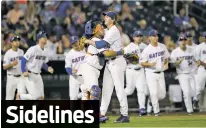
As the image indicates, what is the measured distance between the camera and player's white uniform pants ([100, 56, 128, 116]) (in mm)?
15797

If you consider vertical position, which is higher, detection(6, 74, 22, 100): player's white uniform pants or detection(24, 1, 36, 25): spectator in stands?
detection(24, 1, 36, 25): spectator in stands

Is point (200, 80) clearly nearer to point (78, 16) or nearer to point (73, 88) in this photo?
point (73, 88)

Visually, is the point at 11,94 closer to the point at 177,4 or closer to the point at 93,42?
the point at 93,42

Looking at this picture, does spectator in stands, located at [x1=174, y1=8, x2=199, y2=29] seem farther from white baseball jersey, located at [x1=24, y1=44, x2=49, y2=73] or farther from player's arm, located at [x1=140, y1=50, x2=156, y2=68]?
white baseball jersey, located at [x1=24, y1=44, x2=49, y2=73]

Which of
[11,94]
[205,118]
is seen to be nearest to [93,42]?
[205,118]

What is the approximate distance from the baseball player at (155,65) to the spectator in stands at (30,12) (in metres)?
7.15

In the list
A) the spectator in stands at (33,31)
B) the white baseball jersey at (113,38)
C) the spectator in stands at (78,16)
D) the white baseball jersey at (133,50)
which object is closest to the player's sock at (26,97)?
the white baseball jersey at (133,50)

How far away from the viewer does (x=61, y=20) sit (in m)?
25.9

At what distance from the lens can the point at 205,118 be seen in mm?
17547

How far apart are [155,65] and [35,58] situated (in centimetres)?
315

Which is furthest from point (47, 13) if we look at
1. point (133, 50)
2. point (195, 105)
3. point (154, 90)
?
point (154, 90)

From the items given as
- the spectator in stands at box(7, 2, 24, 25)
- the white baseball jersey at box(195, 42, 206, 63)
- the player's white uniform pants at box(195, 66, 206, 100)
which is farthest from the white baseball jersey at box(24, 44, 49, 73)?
the spectator in stands at box(7, 2, 24, 25)

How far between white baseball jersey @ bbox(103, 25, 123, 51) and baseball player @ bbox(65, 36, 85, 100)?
11.8 ft

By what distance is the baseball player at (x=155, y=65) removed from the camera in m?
19.2
